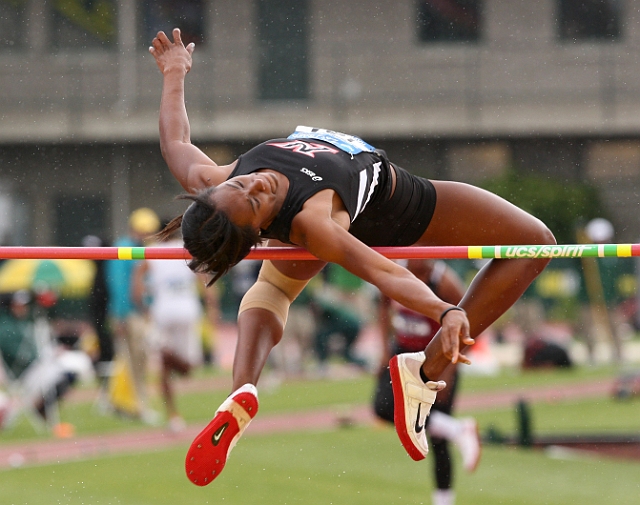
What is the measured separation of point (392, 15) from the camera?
58.6ft

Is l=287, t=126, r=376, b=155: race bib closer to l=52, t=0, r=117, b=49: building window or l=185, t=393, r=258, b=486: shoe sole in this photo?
l=185, t=393, r=258, b=486: shoe sole

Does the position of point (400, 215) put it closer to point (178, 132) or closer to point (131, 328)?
point (178, 132)

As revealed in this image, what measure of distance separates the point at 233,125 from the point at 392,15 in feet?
10.8

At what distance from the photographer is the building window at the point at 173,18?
17125 mm

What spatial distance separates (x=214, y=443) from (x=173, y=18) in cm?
1453

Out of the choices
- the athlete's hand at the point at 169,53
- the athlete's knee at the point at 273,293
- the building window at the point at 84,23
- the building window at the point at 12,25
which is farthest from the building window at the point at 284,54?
the athlete's knee at the point at 273,293

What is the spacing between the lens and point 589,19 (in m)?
18.3

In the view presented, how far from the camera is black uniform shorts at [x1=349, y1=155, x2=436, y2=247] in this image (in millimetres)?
3891

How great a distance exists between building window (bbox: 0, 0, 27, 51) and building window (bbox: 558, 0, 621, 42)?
29.8 feet

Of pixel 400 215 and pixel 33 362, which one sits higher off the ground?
pixel 400 215

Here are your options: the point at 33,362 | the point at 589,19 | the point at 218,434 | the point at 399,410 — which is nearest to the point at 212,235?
the point at 218,434

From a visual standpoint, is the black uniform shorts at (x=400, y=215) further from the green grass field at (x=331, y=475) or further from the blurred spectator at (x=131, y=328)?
the blurred spectator at (x=131, y=328)

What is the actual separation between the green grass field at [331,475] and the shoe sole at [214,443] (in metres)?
2.59

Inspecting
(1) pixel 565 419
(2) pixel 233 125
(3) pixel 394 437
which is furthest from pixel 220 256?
(2) pixel 233 125
